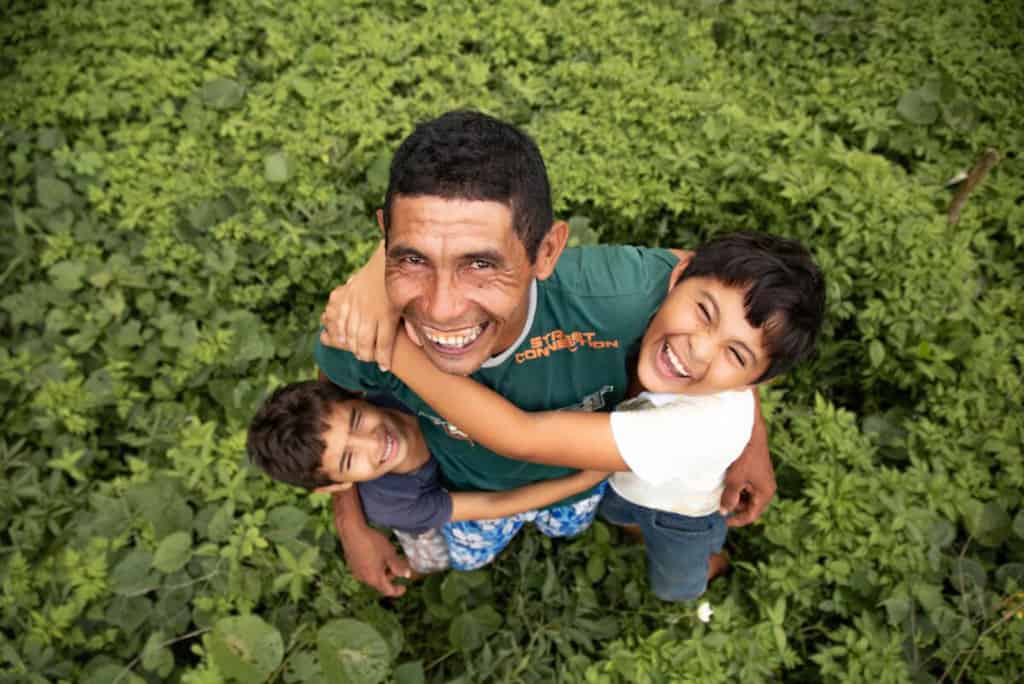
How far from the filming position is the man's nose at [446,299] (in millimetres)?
1476

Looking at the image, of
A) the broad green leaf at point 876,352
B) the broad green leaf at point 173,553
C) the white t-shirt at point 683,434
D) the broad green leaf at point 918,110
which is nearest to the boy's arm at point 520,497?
the white t-shirt at point 683,434

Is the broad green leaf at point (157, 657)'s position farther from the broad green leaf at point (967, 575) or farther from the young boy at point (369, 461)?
the broad green leaf at point (967, 575)

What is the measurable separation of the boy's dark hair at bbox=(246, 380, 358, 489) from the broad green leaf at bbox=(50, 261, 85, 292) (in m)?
1.85

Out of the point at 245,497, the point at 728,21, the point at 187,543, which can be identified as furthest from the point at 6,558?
the point at 728,21

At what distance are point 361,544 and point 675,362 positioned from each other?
57.7 inches

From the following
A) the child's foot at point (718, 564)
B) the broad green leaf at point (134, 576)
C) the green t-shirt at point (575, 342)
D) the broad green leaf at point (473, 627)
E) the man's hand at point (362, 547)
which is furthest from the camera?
the child's foot at point (718, 564)

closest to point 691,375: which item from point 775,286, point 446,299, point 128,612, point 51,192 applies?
point 775,286

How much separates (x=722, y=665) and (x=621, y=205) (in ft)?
7.05

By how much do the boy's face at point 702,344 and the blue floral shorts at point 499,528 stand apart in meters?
0.84

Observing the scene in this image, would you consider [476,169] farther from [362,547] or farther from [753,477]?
[362,547]

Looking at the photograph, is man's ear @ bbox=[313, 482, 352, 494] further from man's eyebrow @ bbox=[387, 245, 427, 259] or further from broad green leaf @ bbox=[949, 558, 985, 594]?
broad green leaf @ bbox=[949, 558, 985, 594]

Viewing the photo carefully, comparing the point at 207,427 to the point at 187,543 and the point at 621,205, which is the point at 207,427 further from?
the point at 621,205

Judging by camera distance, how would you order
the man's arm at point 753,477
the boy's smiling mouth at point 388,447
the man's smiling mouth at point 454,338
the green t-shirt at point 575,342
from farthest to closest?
1. the man's arm at point 753,477
2. the boy's smiling mouth at point 388,447
3. the green t-shirt at point 575,342
4. the man's smiling mouth at point 454,338

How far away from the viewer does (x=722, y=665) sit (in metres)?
2.45
